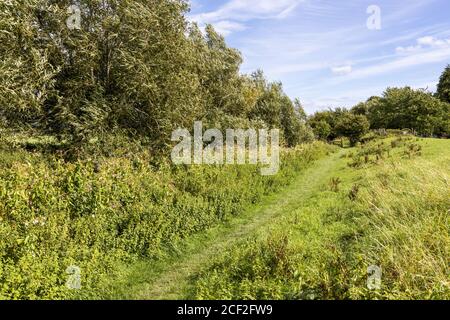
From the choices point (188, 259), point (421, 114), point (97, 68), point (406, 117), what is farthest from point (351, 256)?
point (406, 117)

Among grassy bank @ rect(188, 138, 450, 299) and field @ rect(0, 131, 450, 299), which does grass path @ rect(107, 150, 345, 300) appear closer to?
field @ rect(0, 131, 450, 299)

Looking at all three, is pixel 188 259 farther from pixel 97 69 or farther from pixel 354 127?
pixel 354 127

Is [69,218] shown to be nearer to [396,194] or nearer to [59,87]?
[59,87]

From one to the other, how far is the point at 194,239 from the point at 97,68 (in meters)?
9.43

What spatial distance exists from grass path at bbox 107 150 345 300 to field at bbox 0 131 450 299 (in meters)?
0.04

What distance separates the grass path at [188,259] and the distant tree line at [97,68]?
20.7ft

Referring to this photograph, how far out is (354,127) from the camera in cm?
5359

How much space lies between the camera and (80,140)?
15070 millimetres

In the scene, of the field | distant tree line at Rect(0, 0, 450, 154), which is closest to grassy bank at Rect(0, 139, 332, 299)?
the field

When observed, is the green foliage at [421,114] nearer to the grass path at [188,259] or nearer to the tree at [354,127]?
the tree at [354,127]

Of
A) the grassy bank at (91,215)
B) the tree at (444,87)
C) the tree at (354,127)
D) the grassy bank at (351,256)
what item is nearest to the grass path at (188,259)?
the grassy bank at (91,215)

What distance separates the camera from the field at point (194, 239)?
7227 mm
